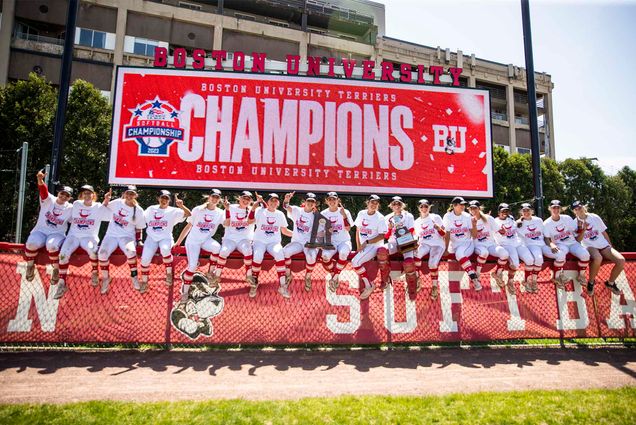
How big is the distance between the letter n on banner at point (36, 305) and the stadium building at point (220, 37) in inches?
694

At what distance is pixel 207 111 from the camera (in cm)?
1171

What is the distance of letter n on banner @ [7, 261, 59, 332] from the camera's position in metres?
7.20

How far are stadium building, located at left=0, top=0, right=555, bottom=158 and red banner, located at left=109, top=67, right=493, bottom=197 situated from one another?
10.9m

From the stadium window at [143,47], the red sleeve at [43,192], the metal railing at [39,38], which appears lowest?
the red sleeve at [43,192]

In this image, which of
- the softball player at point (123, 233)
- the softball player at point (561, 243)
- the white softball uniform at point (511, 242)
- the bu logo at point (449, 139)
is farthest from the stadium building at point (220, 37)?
the softball player at point (561, 243)

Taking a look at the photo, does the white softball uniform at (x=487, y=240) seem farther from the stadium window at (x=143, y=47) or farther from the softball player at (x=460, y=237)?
the stadium window at (x=143, y=47)

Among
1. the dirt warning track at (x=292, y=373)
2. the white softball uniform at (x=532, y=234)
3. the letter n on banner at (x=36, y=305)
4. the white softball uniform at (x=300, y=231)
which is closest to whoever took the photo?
the dirt warning track at (x=292, y=373)

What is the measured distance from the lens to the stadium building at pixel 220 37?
2698cm

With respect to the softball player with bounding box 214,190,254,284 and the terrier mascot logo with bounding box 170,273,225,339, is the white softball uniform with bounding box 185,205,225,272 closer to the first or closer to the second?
the softball player with bounding box 214,190,254,284

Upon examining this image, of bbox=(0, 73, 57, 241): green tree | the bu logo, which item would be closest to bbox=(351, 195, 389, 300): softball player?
the bu logo

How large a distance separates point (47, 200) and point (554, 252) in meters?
11.3

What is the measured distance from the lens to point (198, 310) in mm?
7594

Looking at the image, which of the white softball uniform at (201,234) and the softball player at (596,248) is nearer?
the white softball uniform at (201,234)

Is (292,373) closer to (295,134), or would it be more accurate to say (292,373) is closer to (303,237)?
(303,237)
